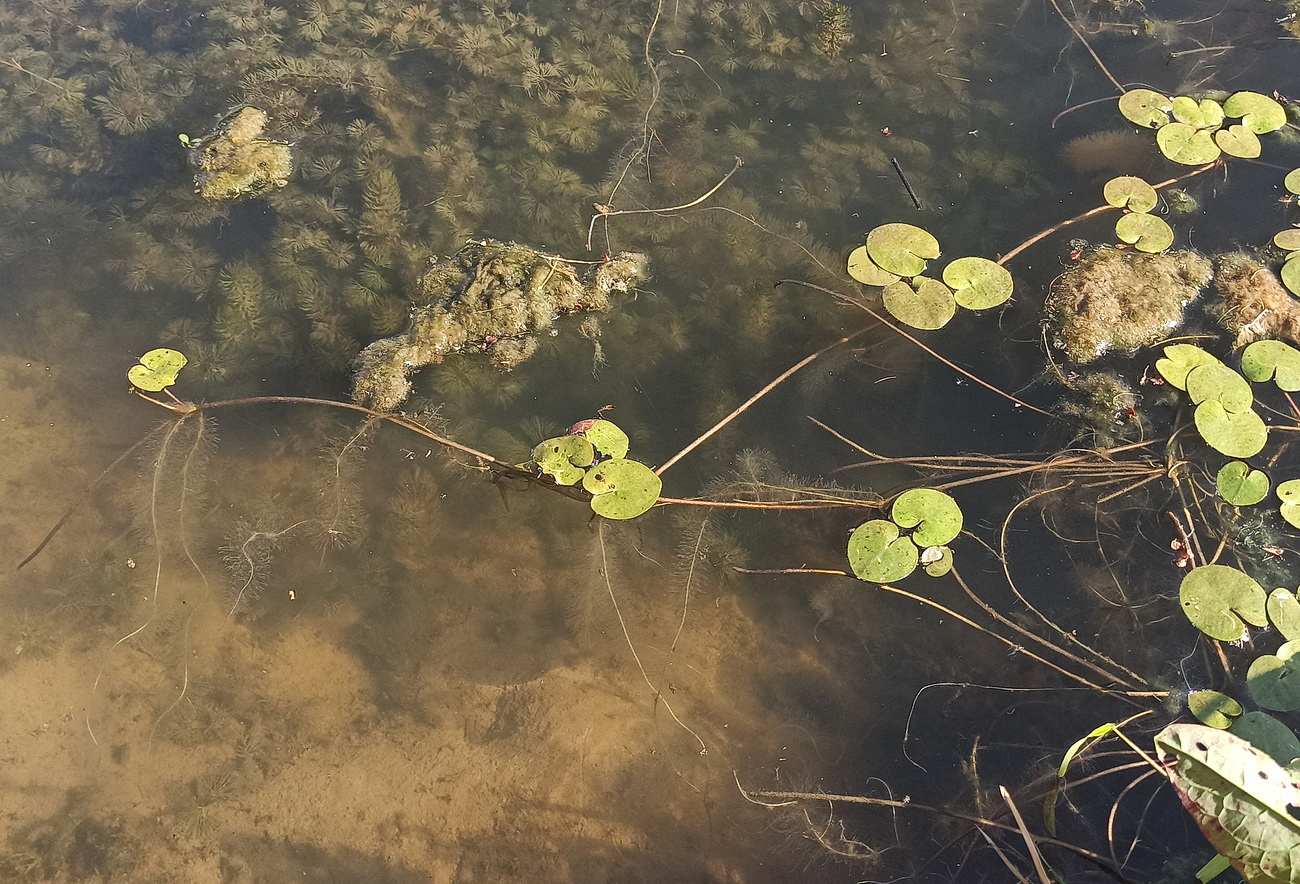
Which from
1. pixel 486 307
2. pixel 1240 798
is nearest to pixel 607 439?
pixel 486 307

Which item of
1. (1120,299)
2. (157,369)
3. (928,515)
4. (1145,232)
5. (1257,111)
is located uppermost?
(1257,111)

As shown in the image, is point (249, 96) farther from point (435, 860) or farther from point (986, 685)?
point (986, 685)

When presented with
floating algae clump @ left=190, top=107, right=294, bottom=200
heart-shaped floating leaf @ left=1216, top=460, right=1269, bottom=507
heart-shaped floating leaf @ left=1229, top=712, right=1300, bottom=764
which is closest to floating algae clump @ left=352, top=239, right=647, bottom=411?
floating algae clump @ left=190, top=107, right=294, bottom=200

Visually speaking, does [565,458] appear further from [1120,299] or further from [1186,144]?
[1186,144]

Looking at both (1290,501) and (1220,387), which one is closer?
(1290,501)

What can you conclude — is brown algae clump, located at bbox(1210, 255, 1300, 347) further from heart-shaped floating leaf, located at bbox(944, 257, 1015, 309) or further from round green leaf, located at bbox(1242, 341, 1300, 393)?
heart-shaped floating leaf, located at bbox(944, 257, 1015, 309)
